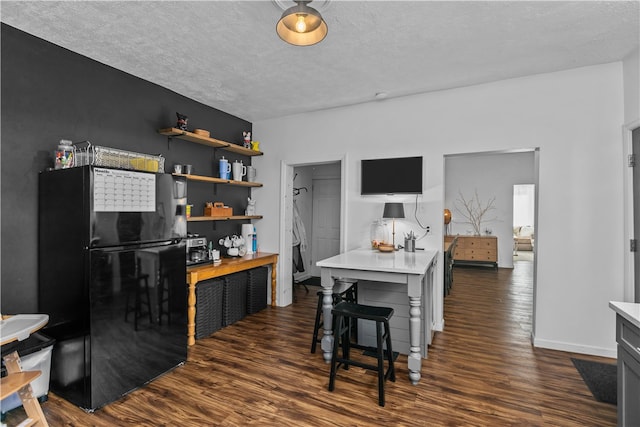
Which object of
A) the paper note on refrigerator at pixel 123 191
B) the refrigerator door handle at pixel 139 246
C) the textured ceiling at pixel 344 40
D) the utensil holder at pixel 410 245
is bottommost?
the utensil holder at pixel 410 245

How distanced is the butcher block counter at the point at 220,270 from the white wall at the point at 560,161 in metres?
2.11

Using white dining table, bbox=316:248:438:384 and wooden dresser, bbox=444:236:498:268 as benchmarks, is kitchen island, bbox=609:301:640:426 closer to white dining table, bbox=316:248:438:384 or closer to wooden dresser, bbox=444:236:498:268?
white dining table, bbox=316:248:438:384

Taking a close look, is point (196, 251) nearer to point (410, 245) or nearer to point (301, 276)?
point (410, 245)

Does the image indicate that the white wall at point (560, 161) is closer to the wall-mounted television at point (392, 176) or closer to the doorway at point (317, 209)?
the wall-mounted television at point (392, 176)

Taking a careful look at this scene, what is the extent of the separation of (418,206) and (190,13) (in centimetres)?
291

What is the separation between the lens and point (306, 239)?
6102 mm

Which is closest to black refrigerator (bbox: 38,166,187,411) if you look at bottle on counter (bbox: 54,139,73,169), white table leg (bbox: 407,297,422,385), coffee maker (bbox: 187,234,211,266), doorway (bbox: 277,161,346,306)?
bottle on counter (bbox: 54,139,73,169)

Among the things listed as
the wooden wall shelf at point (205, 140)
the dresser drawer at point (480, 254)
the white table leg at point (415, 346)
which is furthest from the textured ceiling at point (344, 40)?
the dresser drawer at point (480, 254)

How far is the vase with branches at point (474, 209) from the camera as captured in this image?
7875 millimetres

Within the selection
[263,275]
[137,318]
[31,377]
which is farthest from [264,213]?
[31,377]

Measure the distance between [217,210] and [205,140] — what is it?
2.86 ft

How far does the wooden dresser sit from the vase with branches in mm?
436

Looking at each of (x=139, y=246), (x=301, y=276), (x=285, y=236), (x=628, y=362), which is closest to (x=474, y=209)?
(x=301, y=276)

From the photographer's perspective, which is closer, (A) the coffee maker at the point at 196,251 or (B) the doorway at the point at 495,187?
(A) the coffee maker at the point at 196,251
